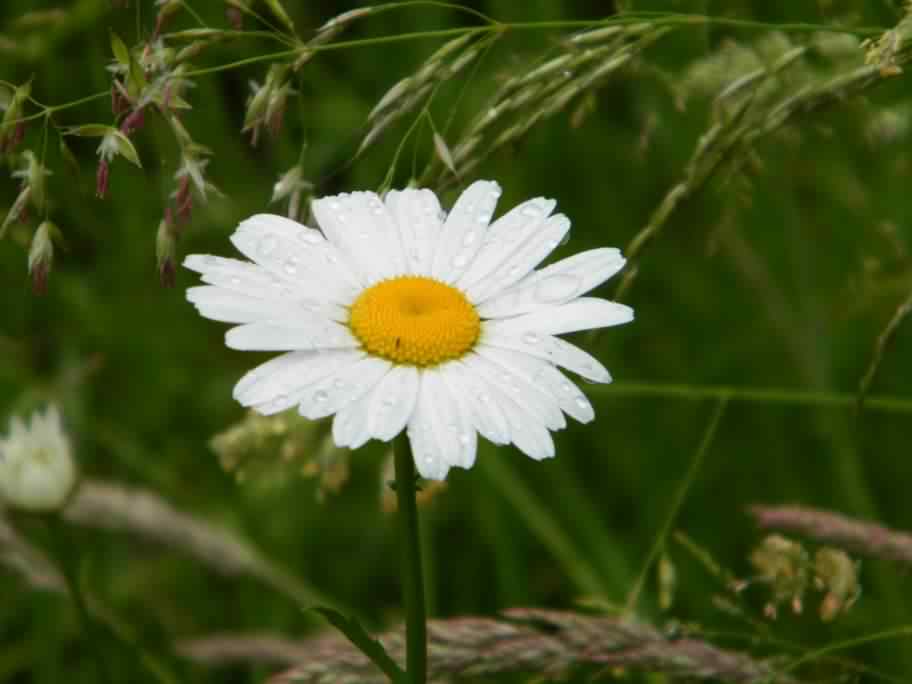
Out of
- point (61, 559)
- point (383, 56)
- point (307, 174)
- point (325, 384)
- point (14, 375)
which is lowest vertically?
point (61, 559)

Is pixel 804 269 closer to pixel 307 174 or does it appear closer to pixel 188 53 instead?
pixel 307 174

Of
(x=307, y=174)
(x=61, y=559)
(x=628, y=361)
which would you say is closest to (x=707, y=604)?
(x=628, y=361)

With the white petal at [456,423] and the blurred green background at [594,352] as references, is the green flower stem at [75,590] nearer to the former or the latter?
the blurred green background at [594,352]

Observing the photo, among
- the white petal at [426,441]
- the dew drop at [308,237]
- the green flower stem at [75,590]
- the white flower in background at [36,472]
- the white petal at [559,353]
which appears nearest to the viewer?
the white petal at [426,441]

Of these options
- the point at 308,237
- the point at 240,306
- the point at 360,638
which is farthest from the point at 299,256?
the point at 360,638

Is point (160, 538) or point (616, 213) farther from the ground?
point (616, 213)

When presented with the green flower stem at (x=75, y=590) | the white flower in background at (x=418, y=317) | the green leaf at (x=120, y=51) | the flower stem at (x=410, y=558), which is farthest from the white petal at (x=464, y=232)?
the green flower stem at (x=75, y=590)

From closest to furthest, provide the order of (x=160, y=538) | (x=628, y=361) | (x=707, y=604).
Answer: (x=160, y=538) → (x=707, y=604) → (x=628, y=361)
